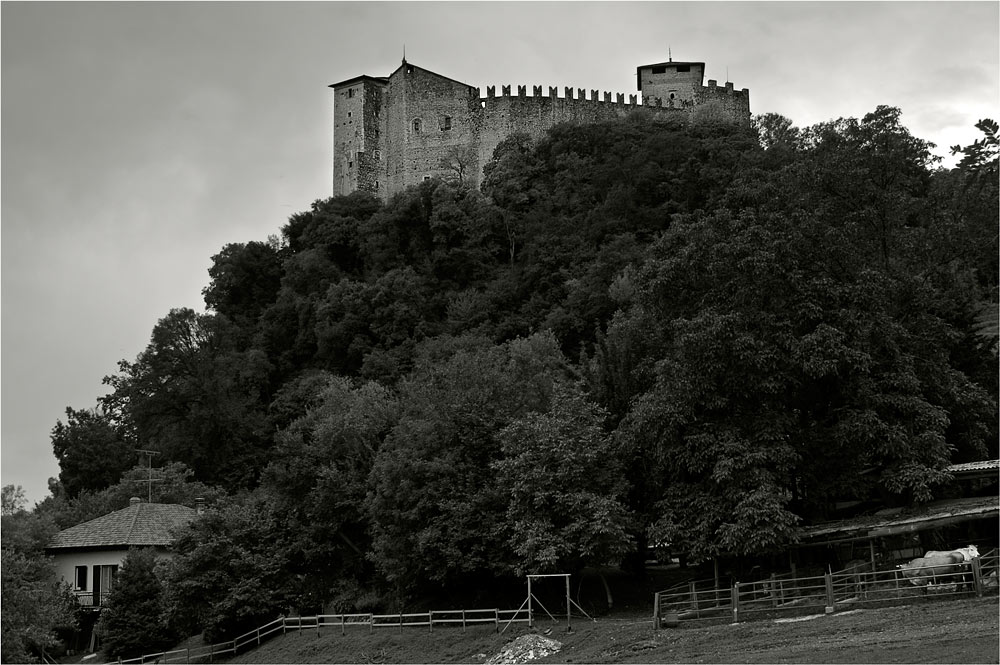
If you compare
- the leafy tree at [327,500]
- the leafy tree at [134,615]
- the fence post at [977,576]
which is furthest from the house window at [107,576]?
the fence post at [977,576]

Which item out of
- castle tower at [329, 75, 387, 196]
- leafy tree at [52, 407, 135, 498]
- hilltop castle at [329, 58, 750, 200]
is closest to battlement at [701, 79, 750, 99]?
hilltop castle at [329, 58, 750, 200]

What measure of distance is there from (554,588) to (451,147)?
219 ft

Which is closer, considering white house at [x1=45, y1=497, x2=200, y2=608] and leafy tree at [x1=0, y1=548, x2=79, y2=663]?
leafy tree at [x1=0, y1=548, x2=79, y2=663]

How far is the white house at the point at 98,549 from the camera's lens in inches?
1871

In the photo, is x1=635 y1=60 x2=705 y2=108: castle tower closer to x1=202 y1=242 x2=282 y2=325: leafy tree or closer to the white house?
x1=202 y1=242 x2=282 y2=325: leafy tree

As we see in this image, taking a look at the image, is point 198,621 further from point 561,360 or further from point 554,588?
point 561,360

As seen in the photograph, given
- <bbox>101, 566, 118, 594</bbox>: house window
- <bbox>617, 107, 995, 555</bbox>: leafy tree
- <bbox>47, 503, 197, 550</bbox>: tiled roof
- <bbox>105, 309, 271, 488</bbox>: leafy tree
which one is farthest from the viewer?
<bbox>105, 309, 271, 488</bbox>: leafy tree

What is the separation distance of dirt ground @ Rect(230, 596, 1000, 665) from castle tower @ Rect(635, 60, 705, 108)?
7546 centimetres

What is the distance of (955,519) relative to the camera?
2911cm

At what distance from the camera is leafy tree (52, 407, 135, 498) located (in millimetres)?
79188

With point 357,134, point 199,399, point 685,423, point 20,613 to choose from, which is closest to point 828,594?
point 685,423

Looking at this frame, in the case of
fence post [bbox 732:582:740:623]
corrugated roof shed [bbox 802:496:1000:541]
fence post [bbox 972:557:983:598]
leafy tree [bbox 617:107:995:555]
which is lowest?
fence post [bbox 732:582:740:623]

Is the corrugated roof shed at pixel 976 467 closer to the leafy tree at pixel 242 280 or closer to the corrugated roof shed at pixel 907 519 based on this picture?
the corrugated roof shed at pixel 907 519

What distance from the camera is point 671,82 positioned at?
4077 inches
